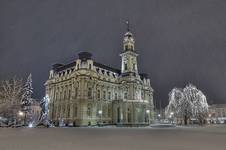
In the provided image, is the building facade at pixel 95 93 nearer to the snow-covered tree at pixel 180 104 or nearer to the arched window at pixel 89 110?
the arched window at pixel 89 110

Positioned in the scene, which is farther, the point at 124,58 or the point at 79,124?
the point at 124,58

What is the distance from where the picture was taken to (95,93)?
70.7 metres

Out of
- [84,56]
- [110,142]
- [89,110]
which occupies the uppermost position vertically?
[84,56]

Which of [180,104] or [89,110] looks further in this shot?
[89,110]

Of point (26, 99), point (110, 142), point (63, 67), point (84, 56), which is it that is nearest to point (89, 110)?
point (84, 56)

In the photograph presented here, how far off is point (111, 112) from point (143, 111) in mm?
11603

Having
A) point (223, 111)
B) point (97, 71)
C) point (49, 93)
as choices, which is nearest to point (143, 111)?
point (97, 71)

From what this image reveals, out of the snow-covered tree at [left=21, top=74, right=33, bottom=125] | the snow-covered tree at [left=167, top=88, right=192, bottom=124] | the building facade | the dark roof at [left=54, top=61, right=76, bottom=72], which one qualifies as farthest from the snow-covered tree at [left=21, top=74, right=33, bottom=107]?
the snow-covered tree at [left=167, top=88, right=192, bottom=124]

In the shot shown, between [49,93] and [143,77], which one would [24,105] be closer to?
[49,93]

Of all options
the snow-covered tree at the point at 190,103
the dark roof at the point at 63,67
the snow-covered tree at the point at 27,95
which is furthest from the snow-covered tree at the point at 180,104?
the snow-covered tree at the point at 27,95

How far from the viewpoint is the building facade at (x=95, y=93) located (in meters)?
67.3

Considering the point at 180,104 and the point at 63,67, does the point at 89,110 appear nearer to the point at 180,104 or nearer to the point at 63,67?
the point at 63,67

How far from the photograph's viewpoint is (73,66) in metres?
75.4

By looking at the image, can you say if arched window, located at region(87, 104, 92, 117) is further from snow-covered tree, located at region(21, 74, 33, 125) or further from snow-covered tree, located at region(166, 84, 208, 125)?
snow-covered tree, located at region(166, 84, 208, 125)
